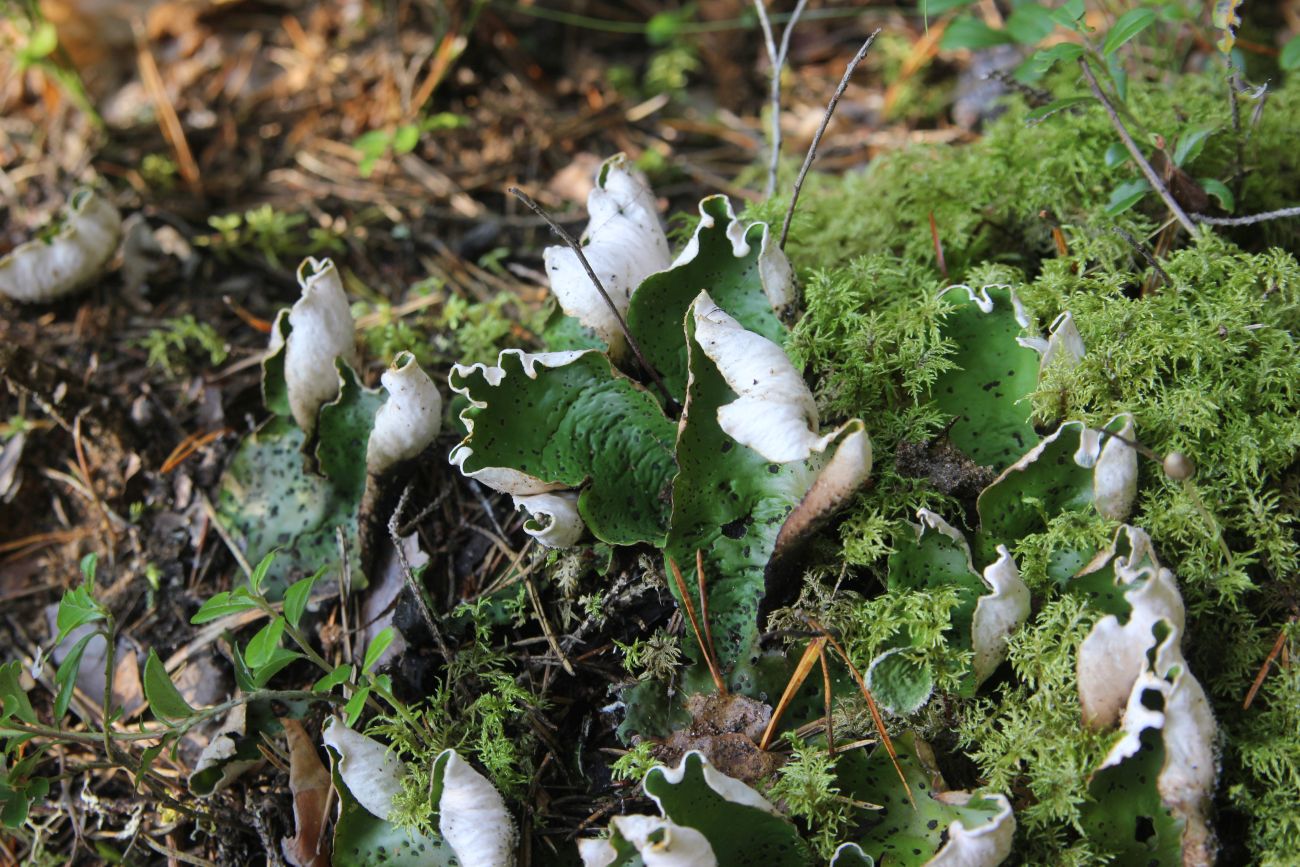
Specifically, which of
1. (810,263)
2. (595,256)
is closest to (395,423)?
(595,256)

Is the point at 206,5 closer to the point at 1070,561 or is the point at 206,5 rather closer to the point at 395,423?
the point at 395,423

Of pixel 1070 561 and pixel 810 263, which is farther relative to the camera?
pixel 810 263

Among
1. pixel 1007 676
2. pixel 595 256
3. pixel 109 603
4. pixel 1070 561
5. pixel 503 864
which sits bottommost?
pixel 109 603

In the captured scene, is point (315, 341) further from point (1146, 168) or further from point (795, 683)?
point (1146, 168)

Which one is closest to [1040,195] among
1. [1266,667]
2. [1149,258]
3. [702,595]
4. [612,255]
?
[1149,258]

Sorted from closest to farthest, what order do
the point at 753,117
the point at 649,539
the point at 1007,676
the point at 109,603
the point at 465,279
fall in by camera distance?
the point at 1007,676 → the point at 649,539 → the point at 109,603 → the point at 465,279 → the point at 753,117
